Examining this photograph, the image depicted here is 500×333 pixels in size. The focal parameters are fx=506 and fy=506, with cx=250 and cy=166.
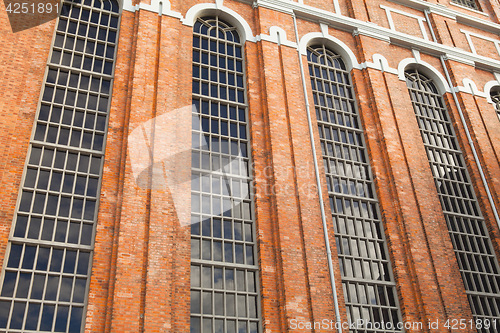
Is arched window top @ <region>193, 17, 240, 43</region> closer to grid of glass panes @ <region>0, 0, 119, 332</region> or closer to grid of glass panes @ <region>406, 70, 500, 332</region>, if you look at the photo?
grid of glass panes @ <region>0, 0, 119, 332</region>

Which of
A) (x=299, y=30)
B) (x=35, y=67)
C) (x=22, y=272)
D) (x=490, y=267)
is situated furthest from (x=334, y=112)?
(x=22, y=272)

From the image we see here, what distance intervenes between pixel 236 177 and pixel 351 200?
3965mm

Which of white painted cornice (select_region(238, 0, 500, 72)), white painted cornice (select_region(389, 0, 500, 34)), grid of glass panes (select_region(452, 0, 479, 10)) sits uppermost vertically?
grid of glass panes (select_region(452, 0, 479, 10))

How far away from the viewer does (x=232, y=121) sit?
53.0 feet

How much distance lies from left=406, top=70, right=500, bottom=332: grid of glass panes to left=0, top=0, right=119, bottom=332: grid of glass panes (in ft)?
38.5

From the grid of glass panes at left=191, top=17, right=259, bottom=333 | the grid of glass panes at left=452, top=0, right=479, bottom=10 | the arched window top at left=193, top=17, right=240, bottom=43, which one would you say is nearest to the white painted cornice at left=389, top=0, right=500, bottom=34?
the grid of glass panes at left=452, top=0, right=479, bottom=10

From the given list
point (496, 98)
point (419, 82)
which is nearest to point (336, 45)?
point (419, 82)

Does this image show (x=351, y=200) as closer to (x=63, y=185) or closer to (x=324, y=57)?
(x=324, y=57)

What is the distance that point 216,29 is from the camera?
1823cm

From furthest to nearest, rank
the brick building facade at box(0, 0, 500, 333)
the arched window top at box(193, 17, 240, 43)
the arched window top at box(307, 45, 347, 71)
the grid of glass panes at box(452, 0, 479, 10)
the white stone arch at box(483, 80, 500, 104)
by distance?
the grid of glass panes at box(452, 0, 479, 10)
the white stone arch at box(483, 80, 500, 104)
the arched window top at box(307, 45, 347, 71)
the arched window top at box(193, 17, 240, 43)
the brick building facade at box(0, 0, 500, 333)

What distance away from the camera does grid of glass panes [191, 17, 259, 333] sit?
42.3 ft

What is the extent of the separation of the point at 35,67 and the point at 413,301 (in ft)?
42.2

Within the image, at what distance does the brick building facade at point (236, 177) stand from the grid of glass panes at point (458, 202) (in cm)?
7

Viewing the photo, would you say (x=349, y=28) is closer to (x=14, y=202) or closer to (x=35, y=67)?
(x=35, y=67)
